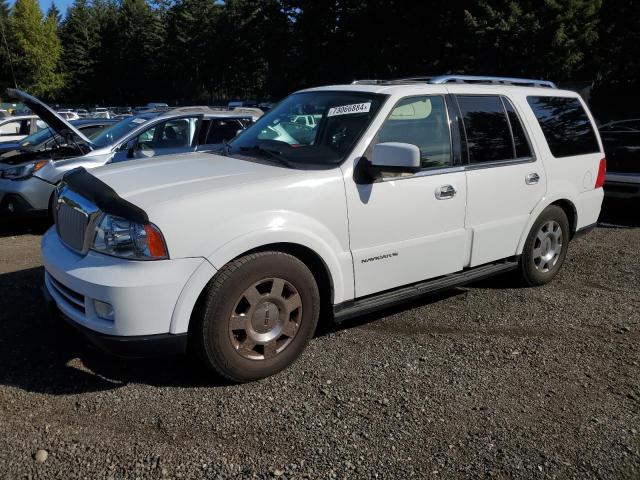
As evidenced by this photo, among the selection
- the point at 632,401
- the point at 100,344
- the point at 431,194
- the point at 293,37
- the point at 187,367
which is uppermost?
the point at 293,37

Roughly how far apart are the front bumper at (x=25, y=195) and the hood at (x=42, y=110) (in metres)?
1.03

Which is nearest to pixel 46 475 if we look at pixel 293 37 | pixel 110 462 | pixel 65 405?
pixel 110 462

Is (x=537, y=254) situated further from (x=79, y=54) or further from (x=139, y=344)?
(x=79, y=54)

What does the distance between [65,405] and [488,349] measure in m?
2.81

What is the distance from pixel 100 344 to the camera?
2955 mm

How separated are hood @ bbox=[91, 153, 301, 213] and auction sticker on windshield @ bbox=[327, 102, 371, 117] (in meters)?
0.69

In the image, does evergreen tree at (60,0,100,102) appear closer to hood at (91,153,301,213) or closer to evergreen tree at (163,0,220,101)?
evergreen tree at (163,0,220,101)

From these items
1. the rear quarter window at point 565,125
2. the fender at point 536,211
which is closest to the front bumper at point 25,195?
the fender at point 536,211

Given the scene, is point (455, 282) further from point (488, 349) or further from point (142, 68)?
point (142, 68)

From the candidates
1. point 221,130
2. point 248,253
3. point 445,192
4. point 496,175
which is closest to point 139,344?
point 248,253

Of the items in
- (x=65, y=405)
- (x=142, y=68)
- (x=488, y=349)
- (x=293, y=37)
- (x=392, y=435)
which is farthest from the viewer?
(x=142, y=68)

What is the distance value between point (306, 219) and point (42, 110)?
174 inches

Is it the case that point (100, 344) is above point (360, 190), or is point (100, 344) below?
below

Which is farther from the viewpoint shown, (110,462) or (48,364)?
(48,364)
